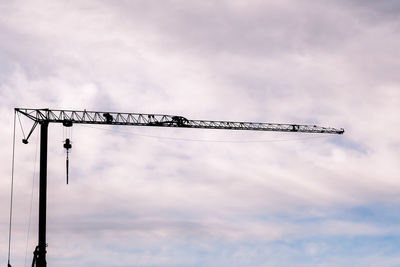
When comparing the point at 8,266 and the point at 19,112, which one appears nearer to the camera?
the point at 8,266

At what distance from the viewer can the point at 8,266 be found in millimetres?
→ 170375

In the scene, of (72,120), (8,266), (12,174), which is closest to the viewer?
(8,266)

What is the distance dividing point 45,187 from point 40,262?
19438 mm

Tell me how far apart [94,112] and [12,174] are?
1173 inches

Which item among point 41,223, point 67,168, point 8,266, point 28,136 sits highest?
point 28,136

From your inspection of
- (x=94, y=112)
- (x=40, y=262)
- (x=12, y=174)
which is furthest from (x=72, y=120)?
(x=40, y=262)

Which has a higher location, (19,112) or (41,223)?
(19,112)

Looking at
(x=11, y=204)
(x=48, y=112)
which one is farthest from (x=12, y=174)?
(x=48, y=112)

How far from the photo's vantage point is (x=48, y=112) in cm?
19200

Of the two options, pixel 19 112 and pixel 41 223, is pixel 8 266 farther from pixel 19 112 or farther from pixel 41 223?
pixel 19 112

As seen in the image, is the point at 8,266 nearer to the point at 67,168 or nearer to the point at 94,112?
the point at 67,168

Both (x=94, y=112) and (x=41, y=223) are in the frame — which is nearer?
(x=41, y=223)

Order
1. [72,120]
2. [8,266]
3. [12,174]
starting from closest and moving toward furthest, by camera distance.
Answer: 1. [8,266]
2. [12,174]
3. [72,120]

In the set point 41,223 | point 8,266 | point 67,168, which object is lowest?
point 8,266
